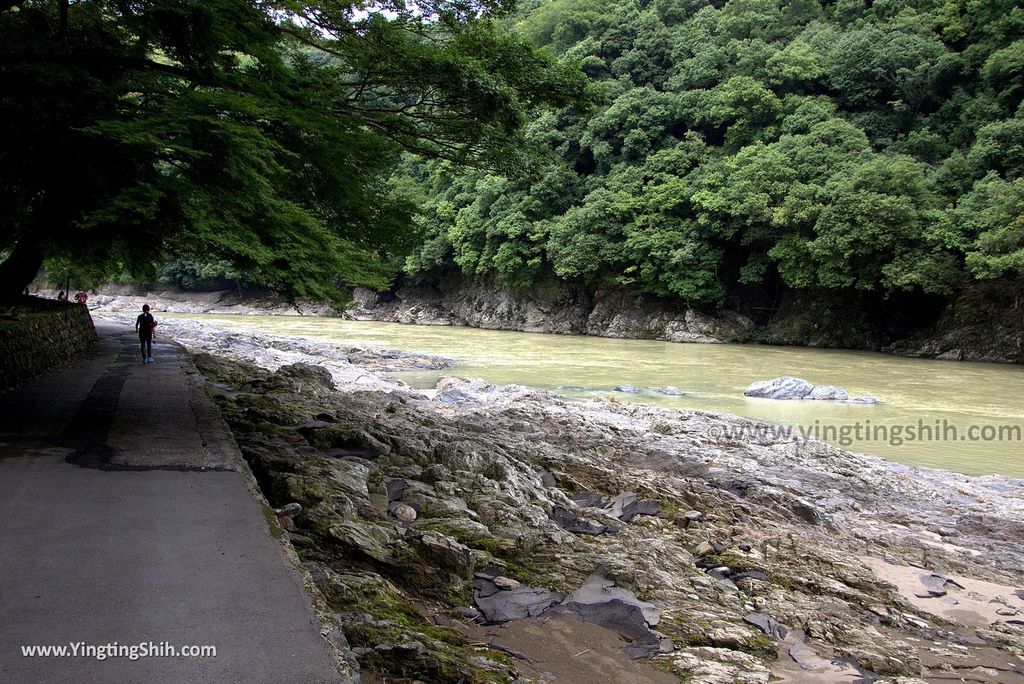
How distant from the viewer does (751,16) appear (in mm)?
46375

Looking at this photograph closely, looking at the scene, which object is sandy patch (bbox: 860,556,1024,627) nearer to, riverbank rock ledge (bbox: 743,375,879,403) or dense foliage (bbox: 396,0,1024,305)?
riverbank rock ledge (bbox: 743,375,879,403)

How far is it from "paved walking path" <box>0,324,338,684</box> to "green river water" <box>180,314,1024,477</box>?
11.0 m

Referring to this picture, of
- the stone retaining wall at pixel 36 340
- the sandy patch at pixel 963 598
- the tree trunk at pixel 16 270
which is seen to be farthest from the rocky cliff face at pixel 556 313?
the sandy patch at pixel 963 598

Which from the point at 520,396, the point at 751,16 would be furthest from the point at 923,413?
the point at 751,16

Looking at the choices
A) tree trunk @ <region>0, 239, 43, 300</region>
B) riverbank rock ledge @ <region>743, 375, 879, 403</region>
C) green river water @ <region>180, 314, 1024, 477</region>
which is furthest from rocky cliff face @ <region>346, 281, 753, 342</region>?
tree trunk @ <region>0, 239, 43, 300</region>

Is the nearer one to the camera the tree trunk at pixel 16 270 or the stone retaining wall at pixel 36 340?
the stone retaining wall at pixel 36 340

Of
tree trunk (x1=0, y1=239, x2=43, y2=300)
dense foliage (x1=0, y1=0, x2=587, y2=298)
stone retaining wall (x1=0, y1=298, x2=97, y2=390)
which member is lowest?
stone retaining wall (x1=0, y1=298, x2=97, y2=390)

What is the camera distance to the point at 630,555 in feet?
18.4

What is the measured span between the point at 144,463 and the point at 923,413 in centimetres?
1657

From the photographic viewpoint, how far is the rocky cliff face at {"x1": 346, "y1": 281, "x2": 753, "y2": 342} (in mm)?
40469

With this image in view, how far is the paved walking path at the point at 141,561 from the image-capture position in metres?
2.78

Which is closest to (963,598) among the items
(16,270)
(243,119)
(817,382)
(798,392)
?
(243,119)

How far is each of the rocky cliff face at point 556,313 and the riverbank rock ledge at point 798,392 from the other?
2165 centimetres

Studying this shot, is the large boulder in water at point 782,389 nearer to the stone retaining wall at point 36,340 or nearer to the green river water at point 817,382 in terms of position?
the green river water at point 817,382
